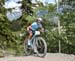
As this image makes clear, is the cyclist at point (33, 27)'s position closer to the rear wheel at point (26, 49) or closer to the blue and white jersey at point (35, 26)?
the blue and white jersey at point (35, 26)

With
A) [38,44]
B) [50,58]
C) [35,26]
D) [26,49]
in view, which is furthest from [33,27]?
[50,58]

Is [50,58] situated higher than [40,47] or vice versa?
[40,47]

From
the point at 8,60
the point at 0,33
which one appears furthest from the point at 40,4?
the point at 8,60

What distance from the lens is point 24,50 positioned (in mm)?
9305

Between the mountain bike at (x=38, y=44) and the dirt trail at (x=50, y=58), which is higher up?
the mountain bike at (x=38, y=44)

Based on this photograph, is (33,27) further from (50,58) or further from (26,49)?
(50,58)

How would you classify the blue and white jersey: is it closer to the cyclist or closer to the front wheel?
the cyclist

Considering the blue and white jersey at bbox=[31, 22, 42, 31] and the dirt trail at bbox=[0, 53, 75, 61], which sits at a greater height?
the blue and white jersey at bbox=[31, 22, 42, 31]

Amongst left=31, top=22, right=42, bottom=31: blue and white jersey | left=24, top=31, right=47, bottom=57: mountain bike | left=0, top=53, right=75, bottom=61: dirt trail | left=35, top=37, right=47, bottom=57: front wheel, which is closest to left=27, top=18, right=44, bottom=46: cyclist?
left=31, top=22, right=42, bottom=31: blue and white jersey

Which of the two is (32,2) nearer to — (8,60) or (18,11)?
(18,11)

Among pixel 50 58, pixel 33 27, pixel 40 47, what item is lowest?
pixel 50 58

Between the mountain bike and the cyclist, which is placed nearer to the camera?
the mountain bike

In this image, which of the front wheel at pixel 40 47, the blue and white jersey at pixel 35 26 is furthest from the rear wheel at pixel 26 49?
the blue and white jersey at pixel 35 26

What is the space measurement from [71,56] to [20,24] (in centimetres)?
242
